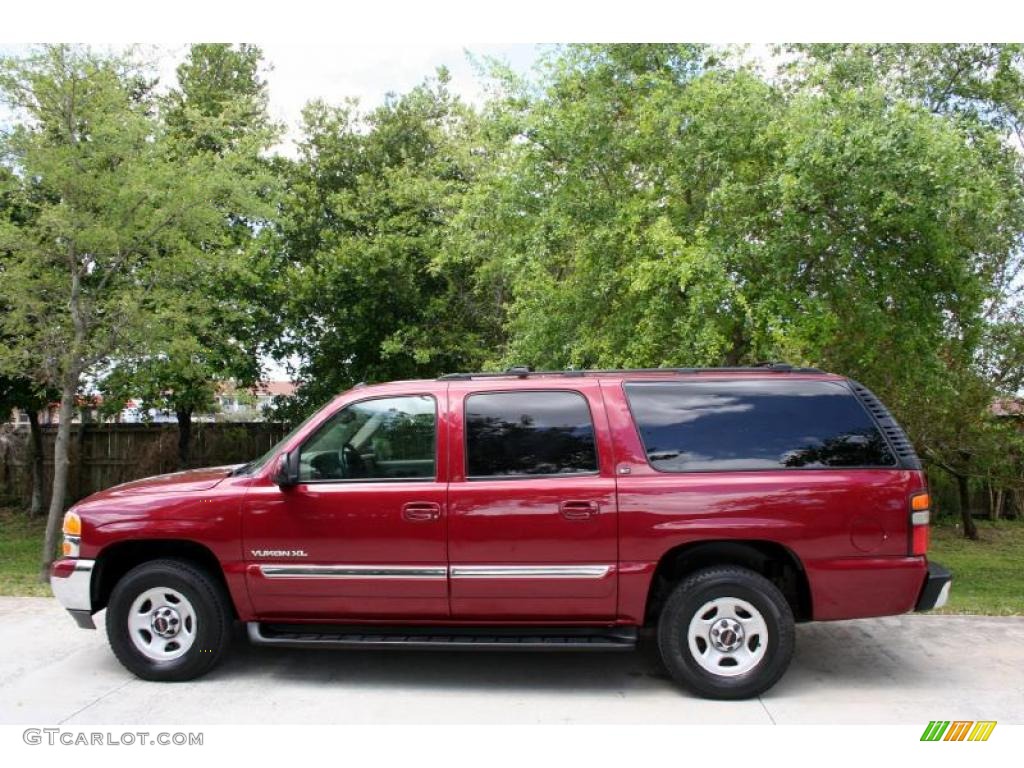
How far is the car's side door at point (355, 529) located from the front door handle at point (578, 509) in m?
0.75

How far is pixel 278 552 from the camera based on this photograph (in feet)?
18.5

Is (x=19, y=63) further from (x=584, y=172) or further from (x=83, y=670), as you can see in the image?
(x=83, y=670)

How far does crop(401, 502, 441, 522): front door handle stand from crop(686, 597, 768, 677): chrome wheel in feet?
5.54

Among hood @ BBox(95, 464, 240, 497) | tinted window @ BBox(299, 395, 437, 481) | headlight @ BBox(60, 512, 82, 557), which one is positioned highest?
tinted window @ BBox(299, 395, 437, 481)

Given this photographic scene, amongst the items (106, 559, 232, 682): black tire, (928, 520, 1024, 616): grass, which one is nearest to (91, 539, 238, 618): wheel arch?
(106, 559, 232, 682): black tire

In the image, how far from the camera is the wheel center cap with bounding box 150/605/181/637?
5734 mm

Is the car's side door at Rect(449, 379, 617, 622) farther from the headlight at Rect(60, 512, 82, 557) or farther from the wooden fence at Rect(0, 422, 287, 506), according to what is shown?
the wooden fence at Rect(0, 422, 287, 506)

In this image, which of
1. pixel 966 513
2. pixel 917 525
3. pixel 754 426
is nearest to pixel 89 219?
pixel 754 426

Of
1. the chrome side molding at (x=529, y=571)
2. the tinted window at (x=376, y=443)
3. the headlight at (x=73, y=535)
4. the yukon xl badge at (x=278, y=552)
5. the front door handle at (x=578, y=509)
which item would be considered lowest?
the chrome side molding at (x=529, y=571)

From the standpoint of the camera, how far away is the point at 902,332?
30.4ft

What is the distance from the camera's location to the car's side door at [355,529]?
554 cm

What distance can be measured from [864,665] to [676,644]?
1624 millimetres

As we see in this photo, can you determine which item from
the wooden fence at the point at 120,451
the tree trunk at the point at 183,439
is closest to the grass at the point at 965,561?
the wooden fence at the point at 120,451

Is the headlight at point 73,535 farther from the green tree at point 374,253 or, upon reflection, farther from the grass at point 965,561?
the green tree at point 374,253
